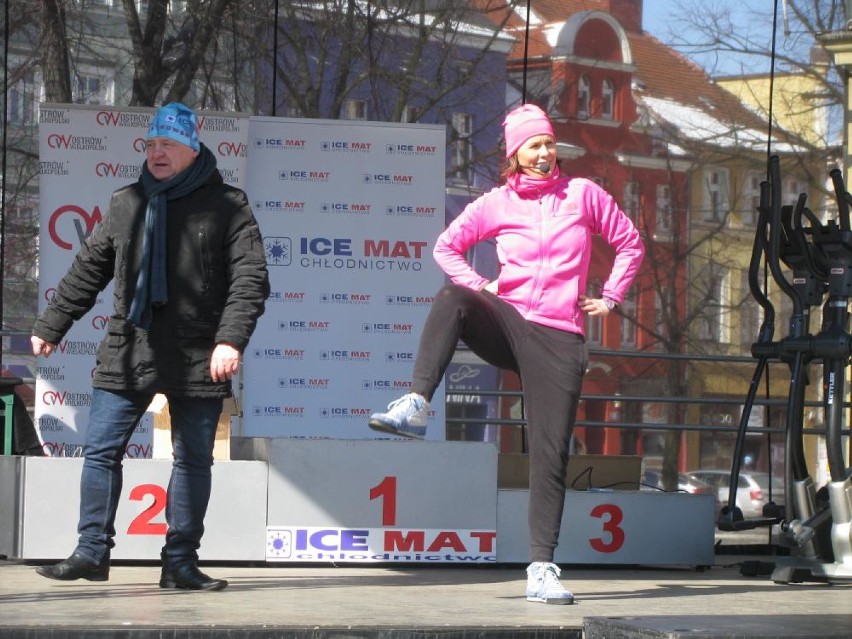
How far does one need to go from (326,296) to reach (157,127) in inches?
112

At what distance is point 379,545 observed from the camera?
6.58 metres

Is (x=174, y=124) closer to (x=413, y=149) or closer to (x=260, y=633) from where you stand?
(x=260, y=633)

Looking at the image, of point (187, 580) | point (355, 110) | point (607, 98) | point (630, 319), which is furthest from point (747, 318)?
point (187, 580)

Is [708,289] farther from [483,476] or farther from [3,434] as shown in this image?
[3,434]

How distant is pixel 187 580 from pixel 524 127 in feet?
6.08

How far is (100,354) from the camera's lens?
17.3 ft

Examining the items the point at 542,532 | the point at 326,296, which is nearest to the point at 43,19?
the point at 326,296

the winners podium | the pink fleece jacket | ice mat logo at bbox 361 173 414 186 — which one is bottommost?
the winners podium

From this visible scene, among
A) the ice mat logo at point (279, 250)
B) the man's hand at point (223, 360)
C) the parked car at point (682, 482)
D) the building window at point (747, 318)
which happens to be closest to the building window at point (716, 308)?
the building window at point (747, 318)

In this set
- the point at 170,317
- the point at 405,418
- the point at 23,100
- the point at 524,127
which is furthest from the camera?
the point at 23,100

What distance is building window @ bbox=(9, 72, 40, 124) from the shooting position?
8758 millimetres

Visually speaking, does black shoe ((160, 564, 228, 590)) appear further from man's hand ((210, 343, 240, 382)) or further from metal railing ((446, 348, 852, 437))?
metal railing ((446, 348, 852, 437))

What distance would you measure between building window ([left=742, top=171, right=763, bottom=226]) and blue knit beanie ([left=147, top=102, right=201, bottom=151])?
6229 mm

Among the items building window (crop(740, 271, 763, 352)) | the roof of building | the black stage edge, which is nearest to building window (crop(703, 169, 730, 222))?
the roof of building
